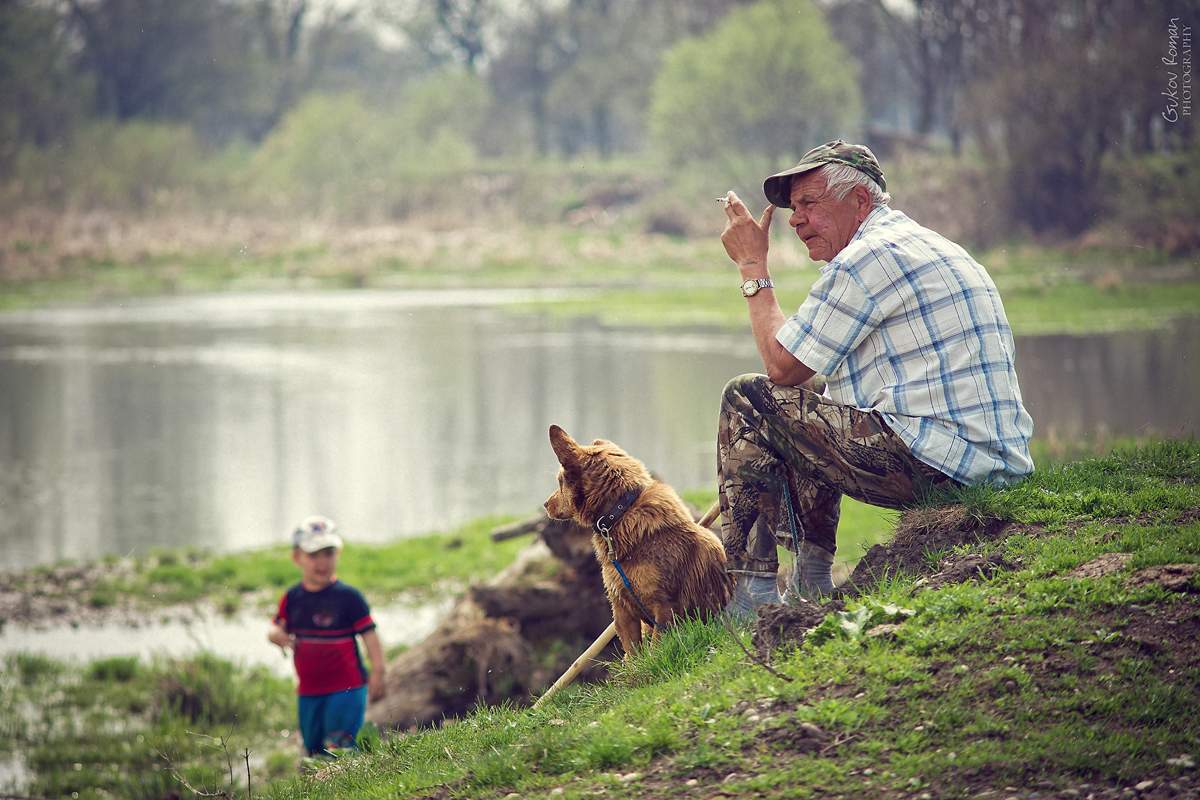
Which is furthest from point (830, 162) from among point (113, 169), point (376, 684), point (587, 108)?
point (587, 108)

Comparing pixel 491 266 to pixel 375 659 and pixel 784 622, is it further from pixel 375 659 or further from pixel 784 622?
pixel 784 622

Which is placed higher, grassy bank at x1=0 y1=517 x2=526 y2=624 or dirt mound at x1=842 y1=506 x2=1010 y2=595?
dirt mound at x1=842 y1=506 x2=1010 y2=595

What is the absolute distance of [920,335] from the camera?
509 cm

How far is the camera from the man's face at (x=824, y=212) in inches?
210

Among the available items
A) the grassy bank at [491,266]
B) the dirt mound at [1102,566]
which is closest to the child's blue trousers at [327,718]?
the dirt mound at [1102,566]

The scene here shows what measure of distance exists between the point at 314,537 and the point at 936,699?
4205 mm

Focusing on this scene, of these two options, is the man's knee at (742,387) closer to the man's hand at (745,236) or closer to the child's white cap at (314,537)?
the man's hand at (745,236)

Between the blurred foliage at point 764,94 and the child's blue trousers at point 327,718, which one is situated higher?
the blurred foliage at point 764,94

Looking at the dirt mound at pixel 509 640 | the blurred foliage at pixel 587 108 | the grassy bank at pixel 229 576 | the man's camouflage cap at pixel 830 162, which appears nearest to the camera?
the man's camouflage cap at pixel 830 162

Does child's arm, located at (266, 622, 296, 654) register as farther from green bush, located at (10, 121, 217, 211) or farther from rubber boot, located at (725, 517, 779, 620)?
green bush, located at (10, 121, 217, 211)

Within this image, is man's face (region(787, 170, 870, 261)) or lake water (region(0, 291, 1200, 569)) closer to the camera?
man's face (region(787, 170, 870, 261))

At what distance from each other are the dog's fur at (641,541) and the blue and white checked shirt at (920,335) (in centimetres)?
90

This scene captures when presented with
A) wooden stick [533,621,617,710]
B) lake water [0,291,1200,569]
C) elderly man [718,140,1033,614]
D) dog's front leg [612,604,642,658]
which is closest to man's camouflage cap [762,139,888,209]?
elderly man [718,140,1033,614]

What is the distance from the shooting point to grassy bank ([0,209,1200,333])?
3441 centimetres
